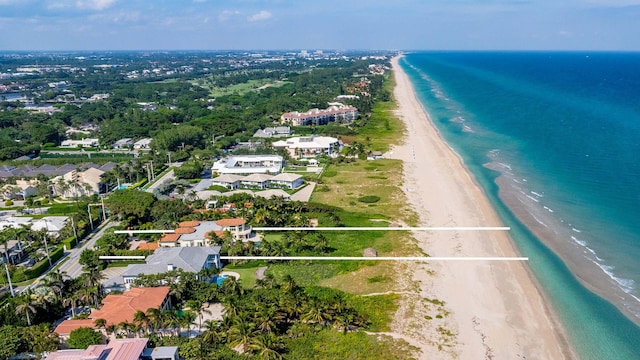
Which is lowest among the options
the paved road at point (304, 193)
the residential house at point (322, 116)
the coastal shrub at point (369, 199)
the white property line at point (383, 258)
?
the white property line at point (383, 258)

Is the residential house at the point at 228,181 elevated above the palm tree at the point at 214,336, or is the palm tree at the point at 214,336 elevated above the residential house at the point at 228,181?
the residential house at the point at 228,181

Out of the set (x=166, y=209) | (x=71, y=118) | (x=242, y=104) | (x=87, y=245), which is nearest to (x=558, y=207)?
(x=166, y=209)

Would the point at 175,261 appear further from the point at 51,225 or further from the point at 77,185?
the point at 77,185

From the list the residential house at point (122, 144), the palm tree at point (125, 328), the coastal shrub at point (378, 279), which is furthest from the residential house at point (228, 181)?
the residential house at point (122, 144)

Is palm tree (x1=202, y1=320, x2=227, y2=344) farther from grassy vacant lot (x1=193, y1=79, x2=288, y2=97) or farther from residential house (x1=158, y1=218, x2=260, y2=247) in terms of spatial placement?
grassy vacant lot (x1=193, y1=79, x2=288, y2=97)

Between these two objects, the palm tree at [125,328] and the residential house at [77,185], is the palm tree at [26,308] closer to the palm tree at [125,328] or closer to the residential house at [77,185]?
the palm tree at [125,328]

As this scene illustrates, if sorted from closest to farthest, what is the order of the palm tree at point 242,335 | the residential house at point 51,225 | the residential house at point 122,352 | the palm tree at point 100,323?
the residential house at point 122,352 < the palm tree at point 242,335 < the palm tree at point 100,323 < the residential house at point 51,225

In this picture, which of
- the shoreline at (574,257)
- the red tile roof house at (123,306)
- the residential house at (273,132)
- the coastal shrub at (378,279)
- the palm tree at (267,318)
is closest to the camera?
the palm tree at (267,318)

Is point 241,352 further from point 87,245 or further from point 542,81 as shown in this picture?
point 542,81
